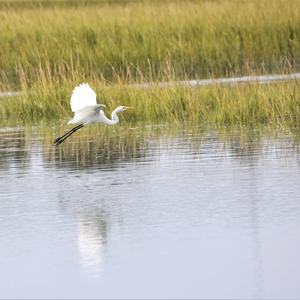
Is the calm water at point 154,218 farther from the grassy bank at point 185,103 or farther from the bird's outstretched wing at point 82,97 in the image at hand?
the grassy bank at point 185,103

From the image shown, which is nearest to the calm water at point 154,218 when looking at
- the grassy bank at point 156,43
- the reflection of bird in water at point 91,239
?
the reflection of bird in water at point 91,239

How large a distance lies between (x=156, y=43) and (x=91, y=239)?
12066 millimetres

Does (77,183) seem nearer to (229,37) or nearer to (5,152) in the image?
(5,152)

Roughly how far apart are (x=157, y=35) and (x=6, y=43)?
256 cm

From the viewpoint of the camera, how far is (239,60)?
64.5ft

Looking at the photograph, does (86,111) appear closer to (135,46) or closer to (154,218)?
(154,218)

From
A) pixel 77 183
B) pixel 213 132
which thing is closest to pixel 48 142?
pixel 213 132

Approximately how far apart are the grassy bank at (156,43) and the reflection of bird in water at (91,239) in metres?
9.69

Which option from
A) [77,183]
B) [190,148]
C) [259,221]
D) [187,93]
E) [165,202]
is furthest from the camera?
[187,93]

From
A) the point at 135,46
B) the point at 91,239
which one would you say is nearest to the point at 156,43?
the point at 135,46

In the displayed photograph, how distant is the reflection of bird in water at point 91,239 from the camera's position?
7279 millimetres

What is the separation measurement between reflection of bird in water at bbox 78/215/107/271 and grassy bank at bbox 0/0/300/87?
9690 millimetres

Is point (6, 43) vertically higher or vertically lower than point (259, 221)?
higher

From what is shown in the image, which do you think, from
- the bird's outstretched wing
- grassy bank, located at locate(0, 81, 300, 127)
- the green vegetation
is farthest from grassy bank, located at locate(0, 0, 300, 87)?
the bird's outstretched wing
